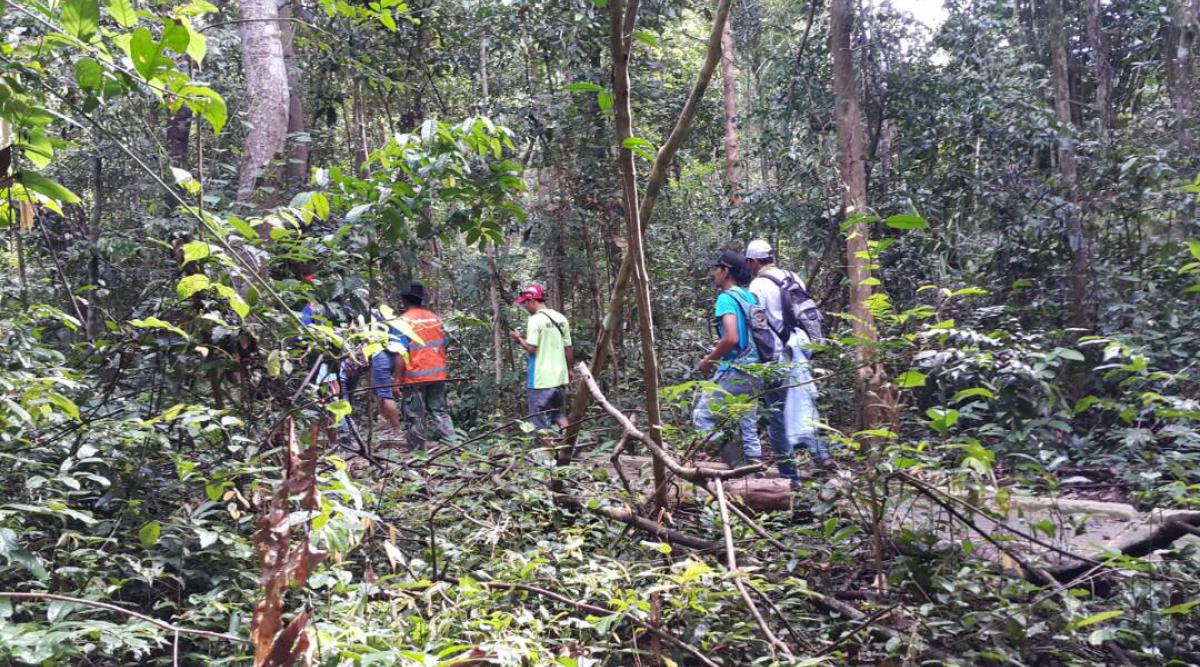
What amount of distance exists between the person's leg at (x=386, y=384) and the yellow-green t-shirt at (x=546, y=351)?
1.39 meters

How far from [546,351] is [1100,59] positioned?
8.78 m

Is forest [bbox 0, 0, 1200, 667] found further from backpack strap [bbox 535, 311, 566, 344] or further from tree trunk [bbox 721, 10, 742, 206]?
tree trunk [bbox 721, 10, 742, 206]

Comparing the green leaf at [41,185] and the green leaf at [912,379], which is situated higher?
the green leaf at [41,185]

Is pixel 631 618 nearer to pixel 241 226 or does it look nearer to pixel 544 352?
pixel 241 226

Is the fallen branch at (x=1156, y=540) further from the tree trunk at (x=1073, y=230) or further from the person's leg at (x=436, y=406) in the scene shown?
the person's leg at (x=436, y=406)

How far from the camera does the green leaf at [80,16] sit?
7.69 feet

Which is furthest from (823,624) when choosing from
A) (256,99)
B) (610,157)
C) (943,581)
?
(610,157)

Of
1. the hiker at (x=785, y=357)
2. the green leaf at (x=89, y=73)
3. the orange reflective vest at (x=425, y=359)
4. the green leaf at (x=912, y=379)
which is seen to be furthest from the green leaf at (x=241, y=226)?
the orange reflective vest at (x=425, y=359)

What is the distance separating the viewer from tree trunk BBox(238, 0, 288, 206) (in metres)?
5.83

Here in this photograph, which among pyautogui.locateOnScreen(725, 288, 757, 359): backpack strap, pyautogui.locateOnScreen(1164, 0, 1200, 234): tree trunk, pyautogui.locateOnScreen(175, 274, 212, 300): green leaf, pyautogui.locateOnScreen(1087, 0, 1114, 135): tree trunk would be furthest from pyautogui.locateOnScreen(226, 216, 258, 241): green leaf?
pyautogui.locateOnScreen(1087, 0, 1114, 135): tree trunk

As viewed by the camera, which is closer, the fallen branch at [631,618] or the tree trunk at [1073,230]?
the fallen branch at [631,618]

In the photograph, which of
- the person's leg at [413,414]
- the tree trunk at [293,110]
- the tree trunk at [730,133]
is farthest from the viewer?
the tree trunk at [730,133]

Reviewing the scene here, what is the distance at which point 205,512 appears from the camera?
3.23m

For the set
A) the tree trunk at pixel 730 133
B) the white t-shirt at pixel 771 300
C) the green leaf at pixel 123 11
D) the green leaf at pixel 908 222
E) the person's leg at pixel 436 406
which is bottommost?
the person's leg at pixel 436 406
